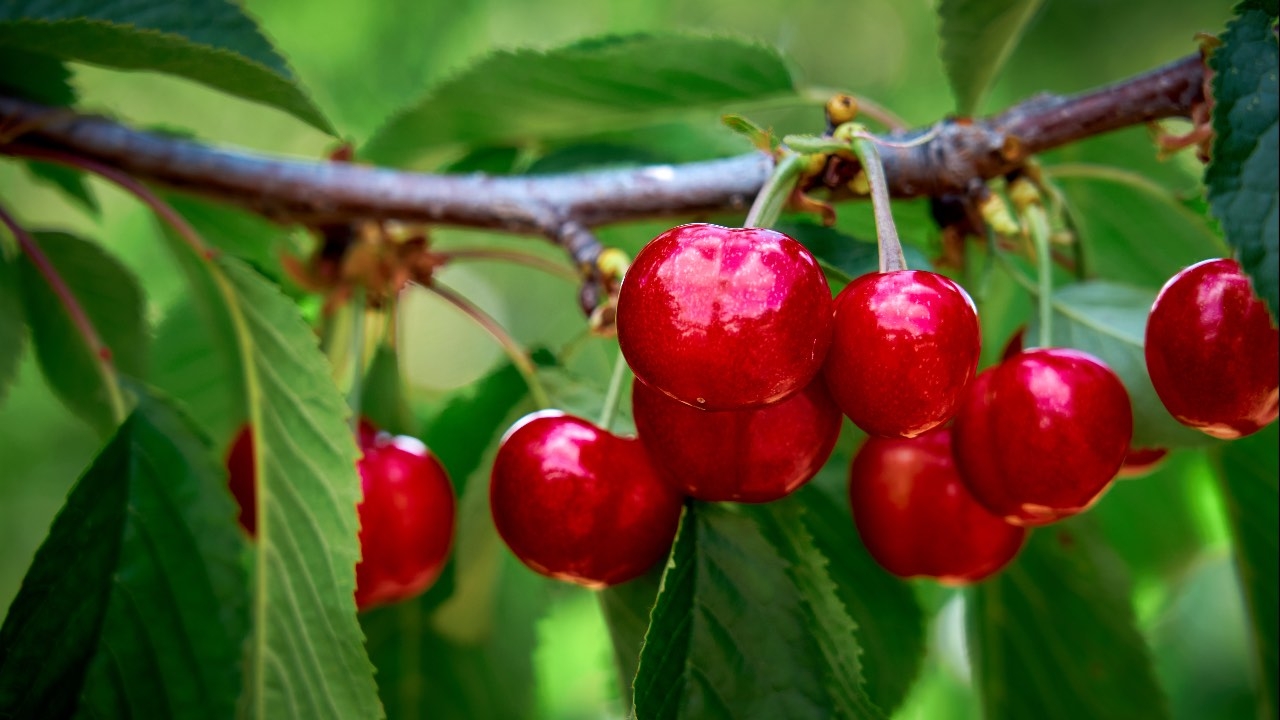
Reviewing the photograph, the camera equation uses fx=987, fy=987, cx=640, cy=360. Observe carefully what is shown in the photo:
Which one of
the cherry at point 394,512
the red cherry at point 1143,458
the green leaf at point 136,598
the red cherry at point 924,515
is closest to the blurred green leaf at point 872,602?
the red cherry at point 924,515

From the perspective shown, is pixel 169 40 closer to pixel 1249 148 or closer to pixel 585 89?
pixel 585 89

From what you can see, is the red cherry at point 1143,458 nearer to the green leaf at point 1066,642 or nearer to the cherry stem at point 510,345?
the green leaf at point 1066,642

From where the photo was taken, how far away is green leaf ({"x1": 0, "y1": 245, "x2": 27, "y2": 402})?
3.92ft

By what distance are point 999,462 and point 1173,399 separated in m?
A: 0.13

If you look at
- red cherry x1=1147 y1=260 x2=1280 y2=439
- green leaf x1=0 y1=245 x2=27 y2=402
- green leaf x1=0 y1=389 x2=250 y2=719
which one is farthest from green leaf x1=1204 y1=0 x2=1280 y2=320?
green leaf x1=0 y1=245 x2=27 y2=402

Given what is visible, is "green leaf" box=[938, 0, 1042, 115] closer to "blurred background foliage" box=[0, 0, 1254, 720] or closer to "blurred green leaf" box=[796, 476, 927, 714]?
"blurred background foliage" box=[0, 0, 1254, 720]

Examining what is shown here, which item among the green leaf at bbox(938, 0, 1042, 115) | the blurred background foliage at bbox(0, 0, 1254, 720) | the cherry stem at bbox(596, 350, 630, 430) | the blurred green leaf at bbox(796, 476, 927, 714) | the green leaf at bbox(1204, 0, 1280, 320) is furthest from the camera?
the blurred background foliage at bbox(0, 0, 1254, 720)

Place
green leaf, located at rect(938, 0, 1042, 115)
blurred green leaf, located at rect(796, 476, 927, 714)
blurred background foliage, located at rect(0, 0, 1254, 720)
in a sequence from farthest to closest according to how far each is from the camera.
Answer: blurred background foliage, located at rect(0, 0, 1254, 720) → blurred green leaf, located at rect(796, 476, 927, 714) → green leaf, located at rect(938, 0, 1042, 115)

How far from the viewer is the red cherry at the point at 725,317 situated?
2.04 ft

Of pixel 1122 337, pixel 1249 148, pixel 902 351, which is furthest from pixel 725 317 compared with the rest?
pixel 1122 337

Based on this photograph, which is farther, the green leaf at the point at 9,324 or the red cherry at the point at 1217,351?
the green leaf at the point at 9,324

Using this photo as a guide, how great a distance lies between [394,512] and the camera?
998 mm

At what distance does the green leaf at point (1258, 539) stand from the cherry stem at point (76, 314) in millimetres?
1255

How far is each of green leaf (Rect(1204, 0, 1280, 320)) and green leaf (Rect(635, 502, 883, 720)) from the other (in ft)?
1.28
